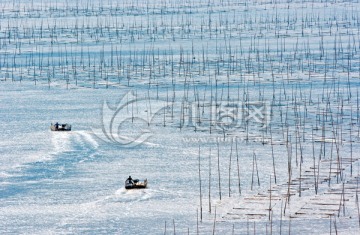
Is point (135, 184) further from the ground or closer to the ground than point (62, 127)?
closer to the ground

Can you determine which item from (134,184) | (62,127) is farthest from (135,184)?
(62,127)

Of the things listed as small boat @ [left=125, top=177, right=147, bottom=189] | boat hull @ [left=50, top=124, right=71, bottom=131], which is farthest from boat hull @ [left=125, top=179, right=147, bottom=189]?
boat hull @ [left=50, top=124, right=71, bottom=131]

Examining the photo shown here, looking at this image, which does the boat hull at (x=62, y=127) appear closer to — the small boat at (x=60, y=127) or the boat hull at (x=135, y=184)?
the small boat at (x=60, y=127)

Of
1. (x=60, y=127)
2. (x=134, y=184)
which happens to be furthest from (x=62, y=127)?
(x=134, y=184)

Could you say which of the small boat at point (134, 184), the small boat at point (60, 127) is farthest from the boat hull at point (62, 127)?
the small boat at point (134, 184)

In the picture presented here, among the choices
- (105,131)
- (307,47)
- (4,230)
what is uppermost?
(307,47)

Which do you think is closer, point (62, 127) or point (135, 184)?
point (135, 184)

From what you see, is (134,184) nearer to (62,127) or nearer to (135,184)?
(135,184)

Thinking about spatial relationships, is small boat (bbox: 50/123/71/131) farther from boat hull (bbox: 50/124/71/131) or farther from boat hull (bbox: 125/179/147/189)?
boat hull (bbox: 125/179/147/189)

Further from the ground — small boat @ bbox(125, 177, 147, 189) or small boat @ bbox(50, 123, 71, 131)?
small boat @ bbox(50, 123, 71, 131)

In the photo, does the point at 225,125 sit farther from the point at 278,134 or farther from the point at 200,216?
the point at 200,216

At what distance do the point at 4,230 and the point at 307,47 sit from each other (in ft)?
78.2

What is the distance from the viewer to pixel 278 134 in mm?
23516

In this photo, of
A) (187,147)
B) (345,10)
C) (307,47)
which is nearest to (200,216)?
(187,147)
